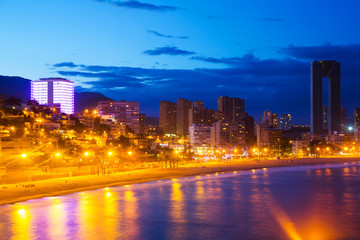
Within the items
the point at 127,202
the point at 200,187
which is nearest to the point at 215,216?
the point at 127,202

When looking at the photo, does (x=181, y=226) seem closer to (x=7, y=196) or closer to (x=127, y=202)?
(x=127, y=202)

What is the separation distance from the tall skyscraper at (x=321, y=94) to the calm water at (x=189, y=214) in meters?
129

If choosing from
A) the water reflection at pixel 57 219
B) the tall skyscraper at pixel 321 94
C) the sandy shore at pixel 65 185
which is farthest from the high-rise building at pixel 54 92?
the tall skyscraper at pixel 321 94

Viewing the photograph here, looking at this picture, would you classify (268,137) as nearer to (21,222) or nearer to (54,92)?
(54,92)

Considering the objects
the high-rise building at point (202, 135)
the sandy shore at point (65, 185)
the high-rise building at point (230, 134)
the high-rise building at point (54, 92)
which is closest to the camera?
the sandy shore at point (65, 185)

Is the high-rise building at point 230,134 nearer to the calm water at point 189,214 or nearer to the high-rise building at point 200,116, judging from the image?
the high-rise building at point 200,116

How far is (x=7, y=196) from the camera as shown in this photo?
24531mm

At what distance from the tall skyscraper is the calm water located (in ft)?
424

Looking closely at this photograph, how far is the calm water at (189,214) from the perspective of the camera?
17203 millimetres

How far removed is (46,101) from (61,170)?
70626 millimetres

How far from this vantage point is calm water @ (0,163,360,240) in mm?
17203

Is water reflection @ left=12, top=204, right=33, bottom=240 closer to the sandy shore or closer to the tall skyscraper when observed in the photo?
the sandy shore

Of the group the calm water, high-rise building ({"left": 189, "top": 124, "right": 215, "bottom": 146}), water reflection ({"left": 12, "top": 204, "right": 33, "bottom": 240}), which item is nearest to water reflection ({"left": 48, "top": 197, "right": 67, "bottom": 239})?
the calm water

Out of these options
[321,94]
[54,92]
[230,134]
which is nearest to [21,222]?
[54,92]
